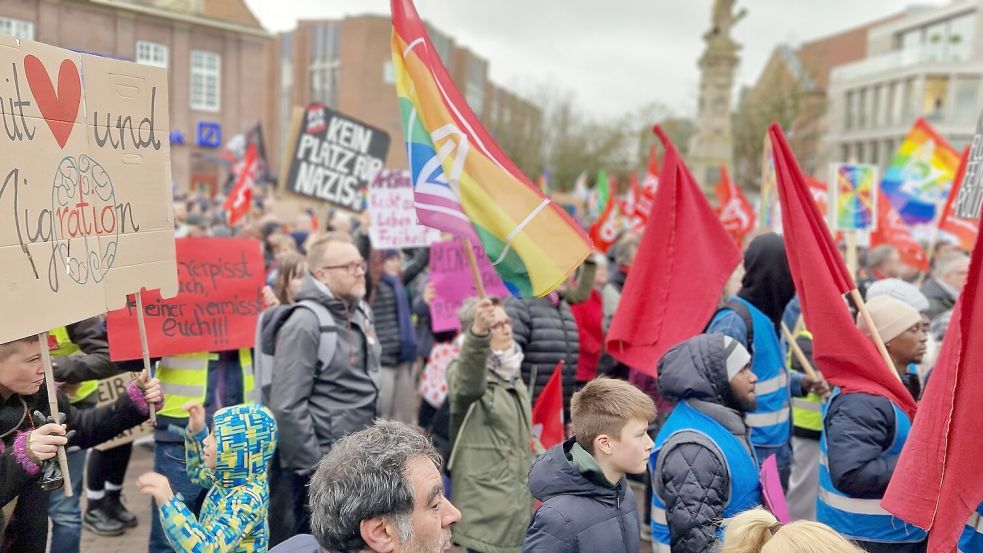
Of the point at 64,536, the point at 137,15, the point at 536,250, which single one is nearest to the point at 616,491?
the point at 536,250

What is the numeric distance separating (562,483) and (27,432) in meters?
1.77

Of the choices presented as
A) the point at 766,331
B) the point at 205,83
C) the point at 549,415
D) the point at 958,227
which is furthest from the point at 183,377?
the point at 205,83

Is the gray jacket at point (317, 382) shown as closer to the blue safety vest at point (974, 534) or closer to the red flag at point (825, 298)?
the red flag at point (825, 298)

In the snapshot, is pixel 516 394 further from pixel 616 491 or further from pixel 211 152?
pixel 211 152

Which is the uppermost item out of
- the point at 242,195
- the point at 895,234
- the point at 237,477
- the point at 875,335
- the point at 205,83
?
the point at 205,83

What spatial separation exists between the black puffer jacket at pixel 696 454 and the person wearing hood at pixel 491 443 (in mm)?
1076

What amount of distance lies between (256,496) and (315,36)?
55.7 m

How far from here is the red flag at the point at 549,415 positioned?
5.05 m

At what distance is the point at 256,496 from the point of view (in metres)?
3.35

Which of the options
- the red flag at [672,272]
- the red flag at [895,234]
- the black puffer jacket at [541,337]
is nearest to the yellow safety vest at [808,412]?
the red flag at [672,272]

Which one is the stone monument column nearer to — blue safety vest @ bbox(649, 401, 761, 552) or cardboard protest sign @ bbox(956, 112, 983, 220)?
cardboard protest sign @ bbox(956, 112, 983, 220)

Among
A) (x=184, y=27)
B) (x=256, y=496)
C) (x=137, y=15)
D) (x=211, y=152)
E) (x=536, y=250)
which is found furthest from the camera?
(x=211, y=152)

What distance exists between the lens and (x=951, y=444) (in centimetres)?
292

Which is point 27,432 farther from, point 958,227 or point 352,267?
point 958,227
